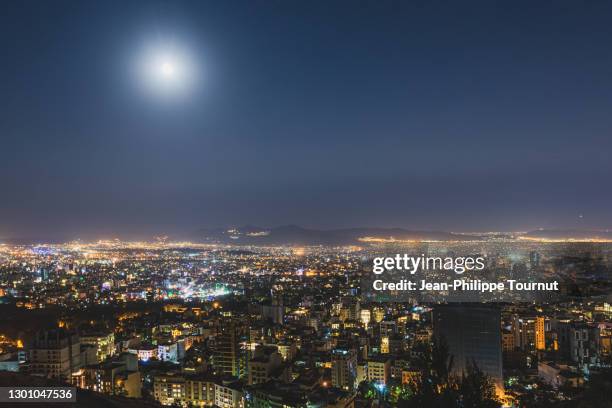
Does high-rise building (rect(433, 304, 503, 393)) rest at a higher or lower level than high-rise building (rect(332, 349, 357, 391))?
higher

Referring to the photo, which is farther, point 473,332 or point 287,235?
point 287,235

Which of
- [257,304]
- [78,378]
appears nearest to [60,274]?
[257,304]

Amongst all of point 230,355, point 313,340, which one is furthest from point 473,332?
point 230,355

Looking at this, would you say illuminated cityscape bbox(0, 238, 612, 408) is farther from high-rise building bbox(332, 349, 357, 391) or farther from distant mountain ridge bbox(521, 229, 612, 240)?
distant mountain ridge bbox(521, 229, 612, 240)

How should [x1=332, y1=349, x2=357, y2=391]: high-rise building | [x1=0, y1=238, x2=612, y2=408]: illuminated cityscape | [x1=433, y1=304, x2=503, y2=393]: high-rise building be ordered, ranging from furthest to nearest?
[x1=433, y1=304, x2=503, y2=393]: high-rise building < [x1=332, y1=349, x2=357, y2=391]: high-rise building < [x1=0, y1=238, x2=612, y2=408]: illuminated cityscape

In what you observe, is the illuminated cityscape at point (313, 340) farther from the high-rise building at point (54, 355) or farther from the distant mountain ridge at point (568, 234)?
the distant mountain ridge at point (568, 234)

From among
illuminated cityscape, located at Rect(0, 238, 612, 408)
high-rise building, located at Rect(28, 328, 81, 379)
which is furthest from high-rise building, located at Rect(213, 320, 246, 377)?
high-rise building, located at Rect(28, 328, 81, 379)

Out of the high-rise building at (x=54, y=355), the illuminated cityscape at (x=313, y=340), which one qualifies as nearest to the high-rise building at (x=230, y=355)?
the illuminated cityscape at (x=313, y=340)

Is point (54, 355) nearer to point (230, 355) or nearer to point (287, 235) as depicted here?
point (230, 355)

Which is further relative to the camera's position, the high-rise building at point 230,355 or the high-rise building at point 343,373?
the high-rise building at point 230,355

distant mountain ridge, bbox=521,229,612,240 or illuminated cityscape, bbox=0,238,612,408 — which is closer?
illuminated cityscape, bbox=0,238,612,408
